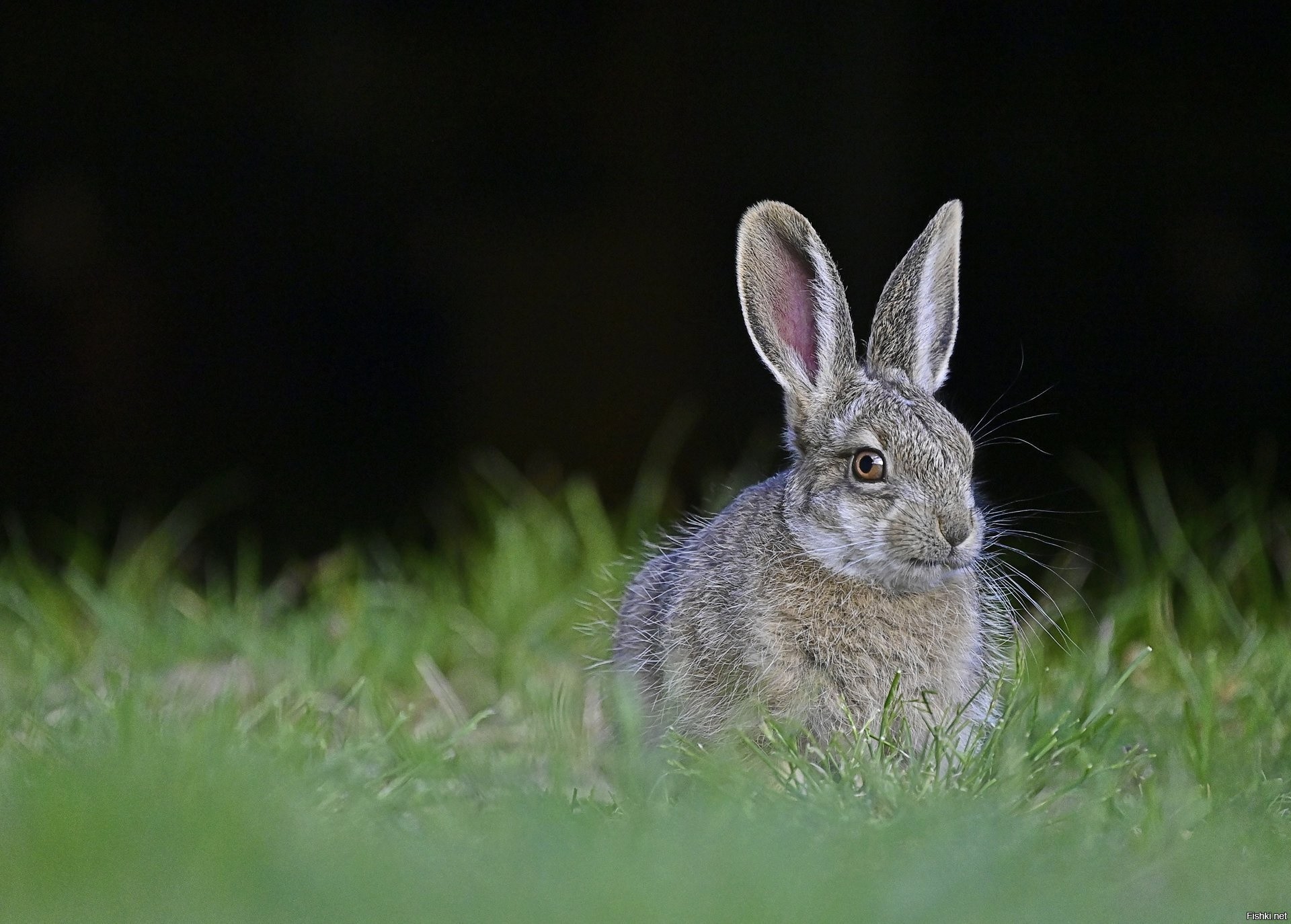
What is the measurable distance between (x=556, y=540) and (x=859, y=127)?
270 centimetres

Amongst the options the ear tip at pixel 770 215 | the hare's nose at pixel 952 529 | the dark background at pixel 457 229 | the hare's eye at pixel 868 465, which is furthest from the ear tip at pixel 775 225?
the dark background at pixel 457 229

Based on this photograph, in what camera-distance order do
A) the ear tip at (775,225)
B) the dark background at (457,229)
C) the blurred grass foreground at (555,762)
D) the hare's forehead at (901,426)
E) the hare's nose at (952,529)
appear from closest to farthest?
the blurred grass foreground at (555,762) < the hare's nose at (952,529) < the hare's forehead at (901,426) < the ear tip at (775,225) < the dark background at (457,229)

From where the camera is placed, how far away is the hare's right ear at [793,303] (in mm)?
3723

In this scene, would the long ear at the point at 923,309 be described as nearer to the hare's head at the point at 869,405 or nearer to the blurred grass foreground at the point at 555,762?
the hare's head at the point at 869,405

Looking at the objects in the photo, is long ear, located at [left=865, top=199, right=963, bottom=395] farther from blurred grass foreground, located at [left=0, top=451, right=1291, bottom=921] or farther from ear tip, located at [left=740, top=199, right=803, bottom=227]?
blurred grass foreground, located at [left=0, top=451, right=1291, bottom=921]

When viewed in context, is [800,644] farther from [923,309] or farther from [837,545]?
[923,309]

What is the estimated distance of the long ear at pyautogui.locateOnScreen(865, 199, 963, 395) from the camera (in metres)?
3.74

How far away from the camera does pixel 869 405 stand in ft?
11.9

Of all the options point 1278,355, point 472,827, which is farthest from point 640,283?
point 472,827

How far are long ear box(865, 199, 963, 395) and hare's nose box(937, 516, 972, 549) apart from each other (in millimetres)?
514

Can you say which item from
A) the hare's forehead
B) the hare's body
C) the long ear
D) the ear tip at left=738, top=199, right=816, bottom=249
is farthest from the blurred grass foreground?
the ear tip at left=738, top=199, right=816, bottom=249

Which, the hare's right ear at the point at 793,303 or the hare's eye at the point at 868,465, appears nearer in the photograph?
the hare's eye at the point at 868,465

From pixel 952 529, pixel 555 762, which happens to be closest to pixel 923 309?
pixel 952 529

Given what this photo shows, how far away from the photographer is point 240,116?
7141mm
